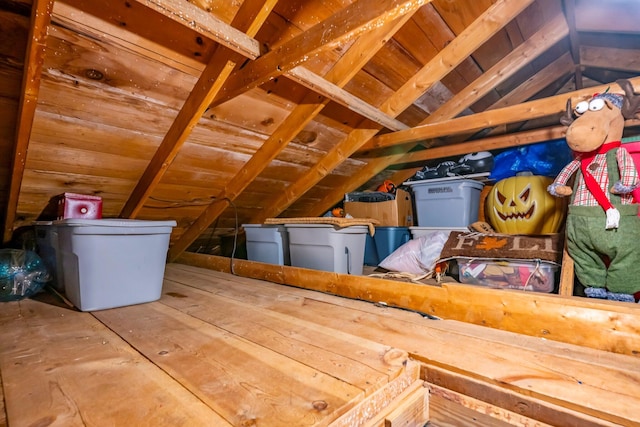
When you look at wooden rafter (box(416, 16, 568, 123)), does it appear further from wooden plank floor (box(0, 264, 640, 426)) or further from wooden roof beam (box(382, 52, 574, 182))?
wooden plank floor (box(0, 264, 640, 426))

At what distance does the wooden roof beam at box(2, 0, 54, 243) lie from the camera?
0.96m

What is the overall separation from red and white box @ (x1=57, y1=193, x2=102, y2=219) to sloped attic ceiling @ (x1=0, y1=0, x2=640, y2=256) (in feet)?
0.61

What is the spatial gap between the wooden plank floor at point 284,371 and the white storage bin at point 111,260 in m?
0.17

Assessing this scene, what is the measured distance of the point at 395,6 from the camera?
37.6 inches

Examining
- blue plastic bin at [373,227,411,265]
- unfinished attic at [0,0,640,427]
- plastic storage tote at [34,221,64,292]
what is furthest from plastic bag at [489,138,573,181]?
plastic storage tote at [34,221,64,292]

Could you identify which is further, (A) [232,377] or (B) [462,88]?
(B) [462,88]

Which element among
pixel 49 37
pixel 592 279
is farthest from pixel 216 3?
pixel 592 279

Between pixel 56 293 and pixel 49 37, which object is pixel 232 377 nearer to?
pixel 49 37

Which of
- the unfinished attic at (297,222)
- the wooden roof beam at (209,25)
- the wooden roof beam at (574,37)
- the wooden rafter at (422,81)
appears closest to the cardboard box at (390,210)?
the unfinished attic at (297,222)

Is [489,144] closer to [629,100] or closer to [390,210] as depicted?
[390,210]

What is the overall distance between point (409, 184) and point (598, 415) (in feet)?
7.06

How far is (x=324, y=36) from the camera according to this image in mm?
1138

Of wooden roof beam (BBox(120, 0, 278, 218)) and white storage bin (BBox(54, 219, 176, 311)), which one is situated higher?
wooden roof beam (BBox(120, 0, 278, 218))

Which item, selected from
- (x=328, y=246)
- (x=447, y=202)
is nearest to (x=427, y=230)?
(x=447, y=202)
